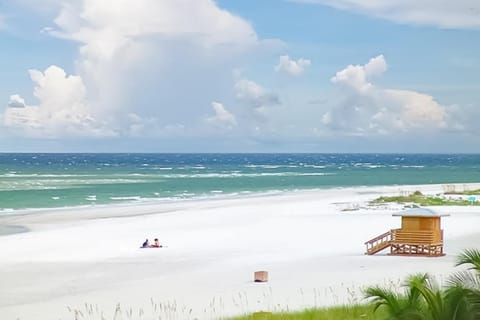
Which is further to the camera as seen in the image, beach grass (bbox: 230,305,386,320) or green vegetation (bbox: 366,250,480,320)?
beach grass (bbox: 230,305,386,320)

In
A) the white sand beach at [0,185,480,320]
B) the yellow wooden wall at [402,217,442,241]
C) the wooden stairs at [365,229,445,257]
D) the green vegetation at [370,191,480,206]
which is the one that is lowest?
the white sand beach at [0,185,480,320]

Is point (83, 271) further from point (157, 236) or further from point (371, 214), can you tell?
point (371, 214)

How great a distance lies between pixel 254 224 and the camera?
123ft

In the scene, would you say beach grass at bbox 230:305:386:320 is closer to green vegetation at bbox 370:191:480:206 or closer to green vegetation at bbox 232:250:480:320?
green vegetation at bbox 232:250:480:320

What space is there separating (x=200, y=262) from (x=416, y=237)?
21.3 feet

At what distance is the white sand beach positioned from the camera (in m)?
17.7

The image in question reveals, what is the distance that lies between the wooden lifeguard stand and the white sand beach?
15.3 inches

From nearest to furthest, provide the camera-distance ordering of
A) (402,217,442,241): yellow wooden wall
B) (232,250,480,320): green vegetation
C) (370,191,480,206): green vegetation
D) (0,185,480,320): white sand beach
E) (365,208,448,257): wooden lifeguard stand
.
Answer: (232,250,480,320): green vegetation
(0,185,480,320): white sand beach
(365,208,448,257): wooden lifeguard stand
(402,217,442,241): yellow wooden wall
(370,191,480,206): green vegetation

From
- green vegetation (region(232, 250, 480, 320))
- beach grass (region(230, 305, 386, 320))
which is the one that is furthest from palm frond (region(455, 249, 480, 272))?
beach grass (region(230, 305, 386, 320))

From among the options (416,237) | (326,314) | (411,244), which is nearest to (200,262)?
(411,244)

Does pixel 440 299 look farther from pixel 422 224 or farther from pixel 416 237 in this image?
pixel 422 224

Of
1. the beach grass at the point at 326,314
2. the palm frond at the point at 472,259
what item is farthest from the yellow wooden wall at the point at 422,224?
the palm frond at the point at 472,259

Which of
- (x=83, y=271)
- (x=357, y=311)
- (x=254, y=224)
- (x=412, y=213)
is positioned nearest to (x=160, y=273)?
(x=83, y=271)

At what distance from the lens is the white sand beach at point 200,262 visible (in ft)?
57.9
